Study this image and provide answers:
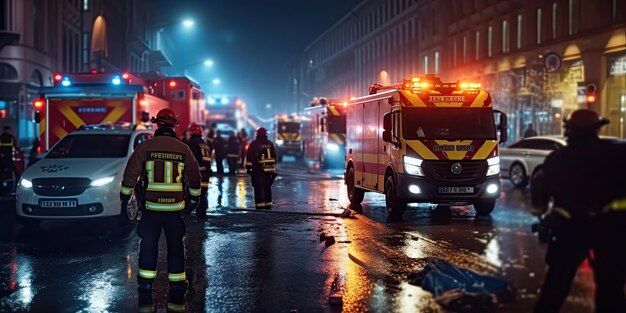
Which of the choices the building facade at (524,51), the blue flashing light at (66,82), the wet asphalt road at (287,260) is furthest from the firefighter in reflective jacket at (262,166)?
the building facade at (524,51)

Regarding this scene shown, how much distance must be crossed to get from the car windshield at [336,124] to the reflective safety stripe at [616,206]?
23.9 meters

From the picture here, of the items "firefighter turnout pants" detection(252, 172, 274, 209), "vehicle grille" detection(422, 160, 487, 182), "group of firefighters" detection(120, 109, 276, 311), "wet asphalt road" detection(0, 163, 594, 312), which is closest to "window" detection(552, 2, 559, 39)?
"wet asphalt road" detection(0, 163, 594, 312)

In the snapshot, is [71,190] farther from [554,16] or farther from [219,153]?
[554,16]

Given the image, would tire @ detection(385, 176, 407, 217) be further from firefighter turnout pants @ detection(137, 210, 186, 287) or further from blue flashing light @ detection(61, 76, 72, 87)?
blue flashing light @ detection(61, 76, 72, 87)

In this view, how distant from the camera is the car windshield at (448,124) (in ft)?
41.5

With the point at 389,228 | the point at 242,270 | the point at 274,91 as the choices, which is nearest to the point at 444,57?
the point at 389,228

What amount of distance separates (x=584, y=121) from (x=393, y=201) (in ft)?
26.5

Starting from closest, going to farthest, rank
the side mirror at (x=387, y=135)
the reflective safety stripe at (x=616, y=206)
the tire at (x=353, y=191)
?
the reflective safety stripe at (x=616, y=206) < the side mirror at (x=387, y=135) < the tire at (x=353, y=191)

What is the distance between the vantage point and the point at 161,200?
23.2 feet

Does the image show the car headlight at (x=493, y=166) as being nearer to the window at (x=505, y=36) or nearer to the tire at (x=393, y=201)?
the tire at (x=393, y=201)

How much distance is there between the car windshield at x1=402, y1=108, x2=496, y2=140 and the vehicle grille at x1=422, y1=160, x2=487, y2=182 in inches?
18.8

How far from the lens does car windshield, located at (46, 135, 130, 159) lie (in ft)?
42.2

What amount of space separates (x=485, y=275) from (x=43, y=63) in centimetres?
3808

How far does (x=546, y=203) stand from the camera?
4.94 m
